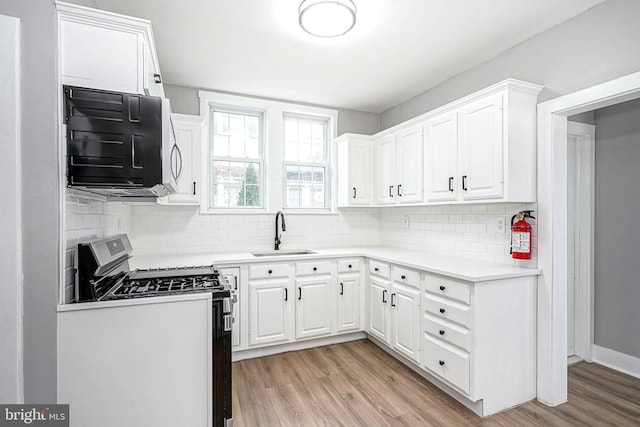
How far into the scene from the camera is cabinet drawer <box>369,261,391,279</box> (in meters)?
3.09

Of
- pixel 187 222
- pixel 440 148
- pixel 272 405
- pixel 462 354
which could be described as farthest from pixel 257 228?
pixel 462 354

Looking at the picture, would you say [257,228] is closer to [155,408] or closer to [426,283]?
[426,283]

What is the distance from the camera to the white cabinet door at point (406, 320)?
8.77 ft

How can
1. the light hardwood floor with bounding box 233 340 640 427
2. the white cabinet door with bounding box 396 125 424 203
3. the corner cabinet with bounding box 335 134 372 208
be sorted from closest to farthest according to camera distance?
the light hardwood floor with bounding box 233 340 640 427, the white cabinet door with bounding box 396 125 424 203, the corner cabinet with bounding box 335 134 372 208

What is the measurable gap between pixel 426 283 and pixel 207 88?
3039mm

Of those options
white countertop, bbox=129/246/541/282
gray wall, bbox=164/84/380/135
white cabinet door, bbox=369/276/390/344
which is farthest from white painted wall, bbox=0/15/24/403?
white cabinet door, bbox=369/276/390/344

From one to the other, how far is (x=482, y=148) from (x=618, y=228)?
61.7 inches

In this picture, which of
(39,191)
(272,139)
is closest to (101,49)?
(39,191)

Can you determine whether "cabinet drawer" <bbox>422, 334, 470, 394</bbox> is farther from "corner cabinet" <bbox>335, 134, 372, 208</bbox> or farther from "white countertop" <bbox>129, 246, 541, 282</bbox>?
"corner cabinet" <bbox>335, 134, 372, 208</bbox>

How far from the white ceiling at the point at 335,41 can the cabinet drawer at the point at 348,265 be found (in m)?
1.90

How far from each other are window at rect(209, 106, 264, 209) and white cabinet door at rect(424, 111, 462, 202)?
6.35ft

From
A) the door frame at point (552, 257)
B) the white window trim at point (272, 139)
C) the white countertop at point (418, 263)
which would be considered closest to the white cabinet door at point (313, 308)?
the white countertop at point (418, 263)

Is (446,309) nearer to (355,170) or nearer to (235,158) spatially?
(355,170)

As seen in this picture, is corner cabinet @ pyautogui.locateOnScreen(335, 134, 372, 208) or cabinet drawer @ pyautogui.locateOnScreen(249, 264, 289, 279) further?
corner cabinet @ pyautogui.locateOnScreen(335, 134, 372, 208)
